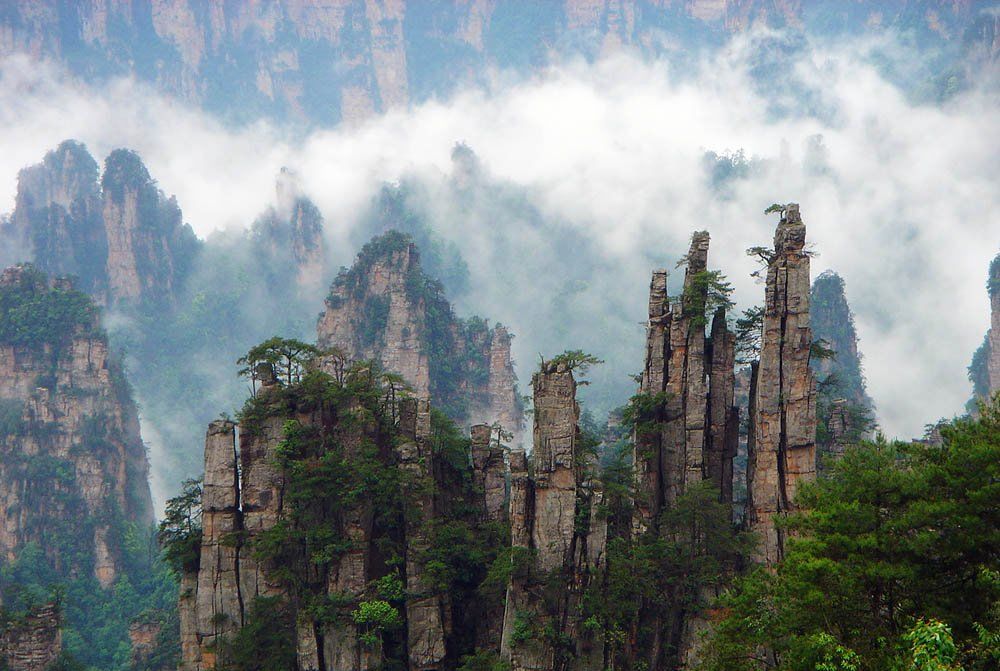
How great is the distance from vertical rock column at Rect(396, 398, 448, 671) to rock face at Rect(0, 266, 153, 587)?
149 feet

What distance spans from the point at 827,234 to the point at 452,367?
1985 inches

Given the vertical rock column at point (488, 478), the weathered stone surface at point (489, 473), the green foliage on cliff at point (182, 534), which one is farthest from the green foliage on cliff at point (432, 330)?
the green foliage on cliff at point (182, 534)

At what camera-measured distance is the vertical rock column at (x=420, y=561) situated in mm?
32250

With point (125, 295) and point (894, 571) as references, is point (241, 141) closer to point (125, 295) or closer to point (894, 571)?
point (125, 295)

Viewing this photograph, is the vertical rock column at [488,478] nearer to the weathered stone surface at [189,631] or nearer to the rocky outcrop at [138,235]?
the weathered stone surface at [189,631]

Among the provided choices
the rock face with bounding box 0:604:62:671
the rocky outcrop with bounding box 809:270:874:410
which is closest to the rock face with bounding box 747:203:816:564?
the rock face with bounding box 0:604:62:671

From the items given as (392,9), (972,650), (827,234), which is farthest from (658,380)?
(392,9)

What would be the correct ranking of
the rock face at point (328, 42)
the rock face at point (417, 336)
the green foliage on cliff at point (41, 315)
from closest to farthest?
→ the green foliage on cliff at point (41, 315) → the rock face at point (417, 336) → the rock face at point (328, 42)

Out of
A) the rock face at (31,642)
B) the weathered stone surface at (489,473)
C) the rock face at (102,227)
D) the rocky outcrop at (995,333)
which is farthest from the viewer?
the rock face at (102,227)

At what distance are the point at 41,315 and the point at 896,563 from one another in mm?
73131

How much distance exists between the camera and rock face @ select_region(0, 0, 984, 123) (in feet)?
502

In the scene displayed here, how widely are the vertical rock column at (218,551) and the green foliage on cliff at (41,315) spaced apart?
47727 millimetres

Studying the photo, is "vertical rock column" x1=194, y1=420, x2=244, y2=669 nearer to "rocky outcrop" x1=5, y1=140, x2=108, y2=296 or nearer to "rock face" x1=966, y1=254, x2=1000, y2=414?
"rock face" x1=966, y1=254, x2=1000, y2=414

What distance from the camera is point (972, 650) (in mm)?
13695
